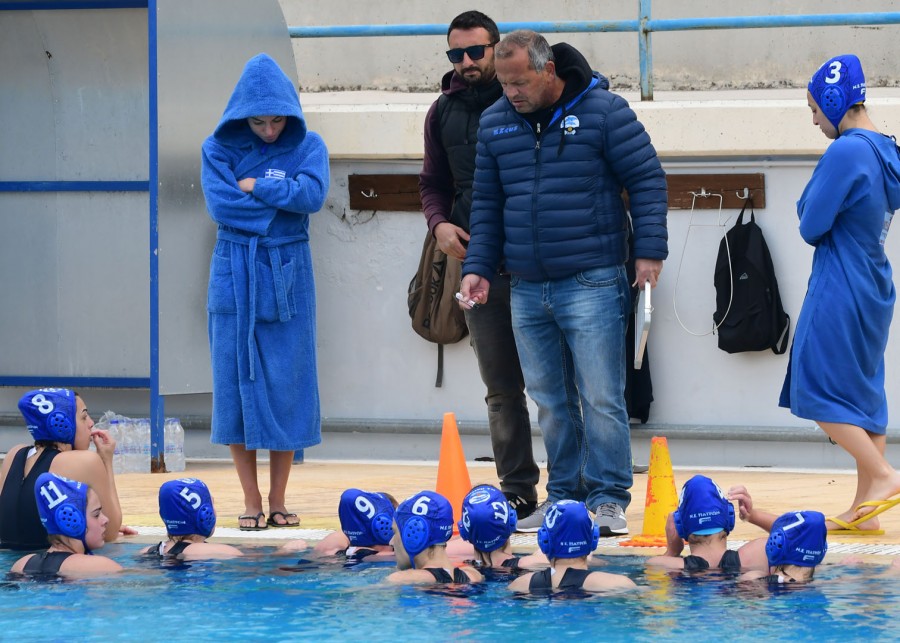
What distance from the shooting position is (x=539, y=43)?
611 cm

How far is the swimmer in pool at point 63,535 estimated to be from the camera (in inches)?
221

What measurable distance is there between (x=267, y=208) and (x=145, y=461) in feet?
10.8

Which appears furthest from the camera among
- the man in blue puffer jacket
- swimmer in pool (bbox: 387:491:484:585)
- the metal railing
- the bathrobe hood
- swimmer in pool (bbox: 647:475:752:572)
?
the metal railing

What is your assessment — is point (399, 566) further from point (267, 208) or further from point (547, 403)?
point (267, 208)

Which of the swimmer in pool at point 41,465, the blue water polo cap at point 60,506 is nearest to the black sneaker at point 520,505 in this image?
the swimmer in pool at point 41,465

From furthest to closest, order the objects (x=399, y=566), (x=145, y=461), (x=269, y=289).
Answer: (x=145, y=461), (x=269, y=289), (x=399, y=566)

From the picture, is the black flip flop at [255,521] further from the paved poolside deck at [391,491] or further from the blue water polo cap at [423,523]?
the blue water polo cap at [423,523]

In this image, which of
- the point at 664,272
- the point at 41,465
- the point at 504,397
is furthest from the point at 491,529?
the point at 664,272

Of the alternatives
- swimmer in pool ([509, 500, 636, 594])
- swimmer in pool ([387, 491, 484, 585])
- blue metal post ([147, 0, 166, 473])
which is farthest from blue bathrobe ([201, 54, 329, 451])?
blue metal post ([147, 0, 166, 473])

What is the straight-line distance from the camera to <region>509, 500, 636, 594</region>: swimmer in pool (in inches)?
202

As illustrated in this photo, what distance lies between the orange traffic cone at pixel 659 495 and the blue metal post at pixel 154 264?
3.98 metres

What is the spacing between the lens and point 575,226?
6211 mm

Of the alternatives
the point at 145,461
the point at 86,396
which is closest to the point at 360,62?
the point at 86,396

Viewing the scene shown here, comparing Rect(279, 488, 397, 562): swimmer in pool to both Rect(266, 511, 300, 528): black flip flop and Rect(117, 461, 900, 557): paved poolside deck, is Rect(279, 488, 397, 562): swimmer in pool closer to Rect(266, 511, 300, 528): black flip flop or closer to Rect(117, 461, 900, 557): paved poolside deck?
Rect(117, 461, 900, 557): paved poolside deck
